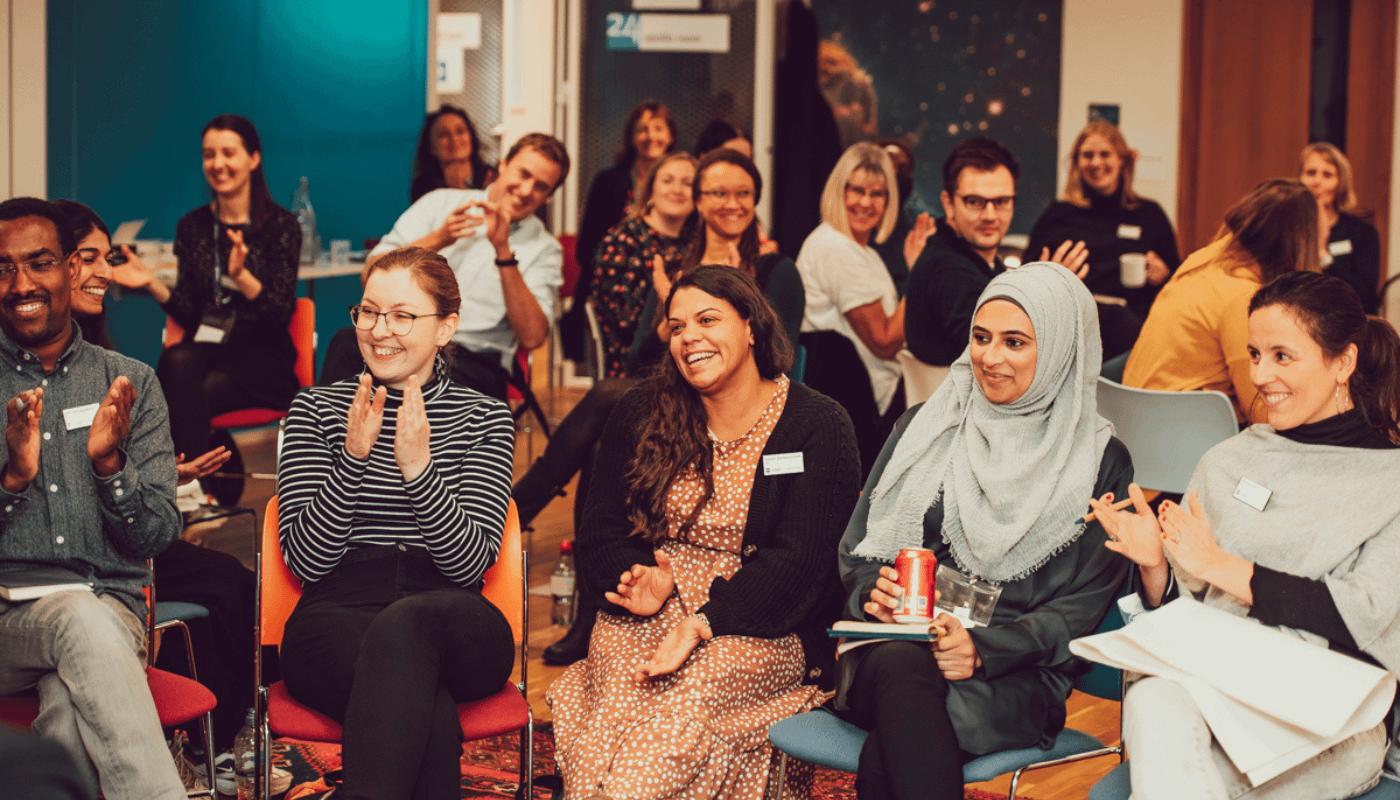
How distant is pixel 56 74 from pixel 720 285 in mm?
3728

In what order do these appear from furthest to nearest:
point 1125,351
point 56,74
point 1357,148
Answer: point 1357,148
point 56,74
point 1125,351

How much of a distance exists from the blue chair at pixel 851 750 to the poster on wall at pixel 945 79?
6.51m

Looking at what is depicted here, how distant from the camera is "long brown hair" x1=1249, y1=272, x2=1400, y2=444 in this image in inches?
88.9

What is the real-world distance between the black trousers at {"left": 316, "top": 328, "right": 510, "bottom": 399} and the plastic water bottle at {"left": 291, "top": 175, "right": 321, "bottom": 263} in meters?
1.45

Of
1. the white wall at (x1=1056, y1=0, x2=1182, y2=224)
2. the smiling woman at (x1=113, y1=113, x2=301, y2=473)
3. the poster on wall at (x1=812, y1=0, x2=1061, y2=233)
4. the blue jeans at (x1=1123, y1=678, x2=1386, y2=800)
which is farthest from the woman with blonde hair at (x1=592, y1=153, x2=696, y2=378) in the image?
the white wall at (x1=1056, y1=0, x2=1182, y2=224)

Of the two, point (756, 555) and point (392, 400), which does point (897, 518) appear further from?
point (392, 400)

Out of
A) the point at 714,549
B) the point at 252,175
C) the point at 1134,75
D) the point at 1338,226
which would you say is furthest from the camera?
the point at 1134,75

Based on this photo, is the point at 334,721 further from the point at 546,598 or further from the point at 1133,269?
the point at 1133,269

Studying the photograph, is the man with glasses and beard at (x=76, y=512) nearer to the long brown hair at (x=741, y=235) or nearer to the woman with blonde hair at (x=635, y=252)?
the long brown hair at (x=741, y=235)

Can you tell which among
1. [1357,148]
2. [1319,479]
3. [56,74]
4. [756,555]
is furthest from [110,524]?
[1357,148]

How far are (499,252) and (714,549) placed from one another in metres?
1.84

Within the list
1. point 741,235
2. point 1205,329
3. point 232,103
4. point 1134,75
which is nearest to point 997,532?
point 1205,329

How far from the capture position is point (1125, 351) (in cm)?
430

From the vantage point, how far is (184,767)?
3.00 metres
